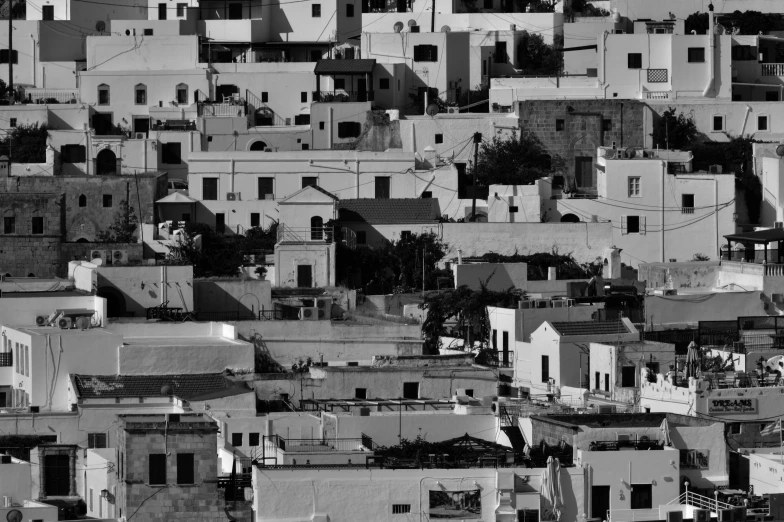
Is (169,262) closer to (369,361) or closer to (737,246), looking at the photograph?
(369,361)

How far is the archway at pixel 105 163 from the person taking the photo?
67.6m

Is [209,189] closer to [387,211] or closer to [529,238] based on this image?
[387,211]

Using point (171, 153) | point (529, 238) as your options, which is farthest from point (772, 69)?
point (171, 153)

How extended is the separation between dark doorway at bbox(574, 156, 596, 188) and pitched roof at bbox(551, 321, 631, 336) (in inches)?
572

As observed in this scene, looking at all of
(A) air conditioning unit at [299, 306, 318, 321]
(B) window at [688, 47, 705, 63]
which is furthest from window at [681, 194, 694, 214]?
(A) air conditioning unit at [299, 306, 318, 321]

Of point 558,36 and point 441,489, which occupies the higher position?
point 558,36

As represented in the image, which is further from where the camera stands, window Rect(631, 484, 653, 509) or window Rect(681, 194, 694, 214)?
window Rect(681, 194, 694, 214)

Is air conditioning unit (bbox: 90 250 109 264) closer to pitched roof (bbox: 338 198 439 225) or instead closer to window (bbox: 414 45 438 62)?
pitched roof (bbox: 338 198 439 225)

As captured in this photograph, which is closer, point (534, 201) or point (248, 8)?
point (534, 201)

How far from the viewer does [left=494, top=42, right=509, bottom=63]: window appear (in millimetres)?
73250

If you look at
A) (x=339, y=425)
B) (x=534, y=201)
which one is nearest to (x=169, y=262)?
(x=534, y=201)

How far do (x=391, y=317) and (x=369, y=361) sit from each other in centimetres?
463

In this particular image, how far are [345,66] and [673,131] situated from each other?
9.23 metres

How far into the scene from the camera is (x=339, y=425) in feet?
144
